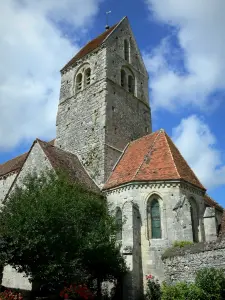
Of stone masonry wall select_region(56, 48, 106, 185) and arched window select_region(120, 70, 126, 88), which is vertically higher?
arched window select_region(120, 70, 126, 88)

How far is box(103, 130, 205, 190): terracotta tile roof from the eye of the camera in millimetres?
19125

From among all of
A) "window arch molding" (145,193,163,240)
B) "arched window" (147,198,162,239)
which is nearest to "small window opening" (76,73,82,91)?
"window arch molding" (145,193,163,240)

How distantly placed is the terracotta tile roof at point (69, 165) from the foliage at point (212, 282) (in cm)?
854

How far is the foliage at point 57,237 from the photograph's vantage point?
547 inches

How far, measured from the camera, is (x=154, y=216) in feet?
60.8

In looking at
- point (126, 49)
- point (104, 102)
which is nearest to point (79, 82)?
point (104, 102)

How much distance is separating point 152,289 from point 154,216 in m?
3.94

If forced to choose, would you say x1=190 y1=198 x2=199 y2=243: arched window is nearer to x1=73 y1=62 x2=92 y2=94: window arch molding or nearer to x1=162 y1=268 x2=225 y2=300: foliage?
x1=162 y1=268 x2=225 y2=300: foliage

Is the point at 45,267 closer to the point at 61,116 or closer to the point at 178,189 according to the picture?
the point at 178,189

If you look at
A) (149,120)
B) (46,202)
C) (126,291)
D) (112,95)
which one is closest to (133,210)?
(126,291)

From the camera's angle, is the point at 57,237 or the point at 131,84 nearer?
the point at 57,237

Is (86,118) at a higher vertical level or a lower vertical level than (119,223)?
higher

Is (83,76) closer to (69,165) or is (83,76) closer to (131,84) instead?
(131,84)

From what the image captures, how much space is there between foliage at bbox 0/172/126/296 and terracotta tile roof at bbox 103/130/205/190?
3.62 m
